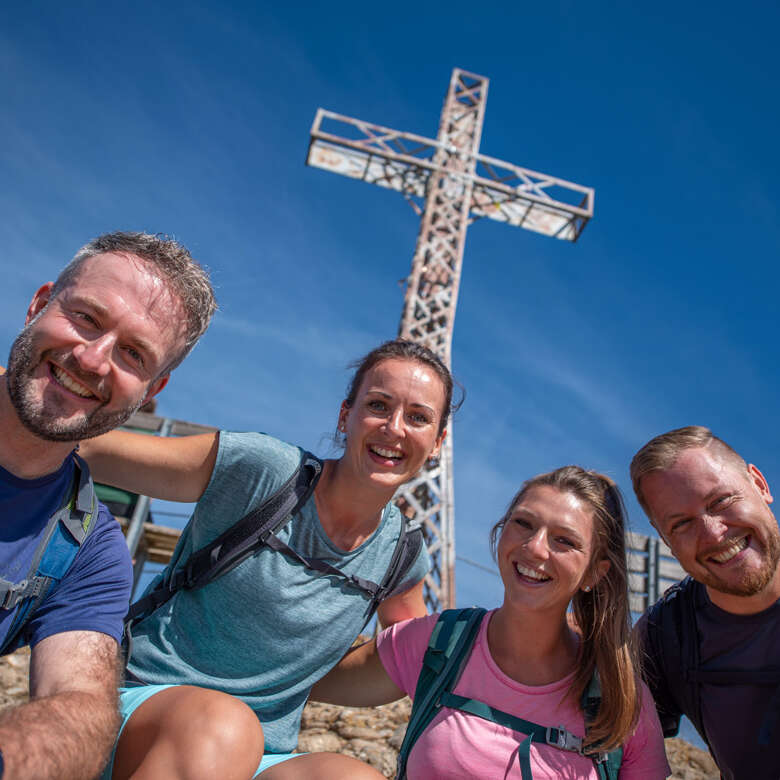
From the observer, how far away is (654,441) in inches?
128

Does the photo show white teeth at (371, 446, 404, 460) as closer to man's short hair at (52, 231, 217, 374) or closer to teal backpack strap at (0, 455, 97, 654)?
man's short hair at (52, 231, 217, 374)

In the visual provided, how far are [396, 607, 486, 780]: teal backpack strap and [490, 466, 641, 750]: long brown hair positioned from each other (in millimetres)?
430

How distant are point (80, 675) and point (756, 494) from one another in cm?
282

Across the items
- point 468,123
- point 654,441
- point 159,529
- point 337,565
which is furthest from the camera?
point 468,123

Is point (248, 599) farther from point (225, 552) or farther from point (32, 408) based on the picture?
point (32, 408)

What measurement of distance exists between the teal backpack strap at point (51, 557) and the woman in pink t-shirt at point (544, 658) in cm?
129

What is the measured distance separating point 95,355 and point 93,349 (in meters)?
0.02

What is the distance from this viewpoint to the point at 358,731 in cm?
445

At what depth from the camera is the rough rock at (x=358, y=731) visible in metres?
4.23

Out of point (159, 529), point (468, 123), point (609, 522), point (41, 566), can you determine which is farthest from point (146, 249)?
point (468, 123)

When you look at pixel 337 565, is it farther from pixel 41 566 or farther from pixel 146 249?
pixel 146 249

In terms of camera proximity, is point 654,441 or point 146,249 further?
point 654,441

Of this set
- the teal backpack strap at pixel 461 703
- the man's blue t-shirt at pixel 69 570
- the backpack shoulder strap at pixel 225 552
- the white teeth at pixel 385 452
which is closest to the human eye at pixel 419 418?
the white teeth at pixel 385 452

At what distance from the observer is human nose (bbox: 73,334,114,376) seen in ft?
6.82
